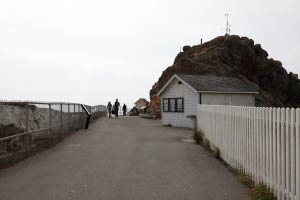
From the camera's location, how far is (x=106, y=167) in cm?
984

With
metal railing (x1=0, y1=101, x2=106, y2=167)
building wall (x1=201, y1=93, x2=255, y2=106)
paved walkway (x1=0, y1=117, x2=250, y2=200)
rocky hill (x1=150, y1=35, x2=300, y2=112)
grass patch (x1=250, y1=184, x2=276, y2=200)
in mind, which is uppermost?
rocky hill (x1=150, y1=35, x2=300, y2=112)

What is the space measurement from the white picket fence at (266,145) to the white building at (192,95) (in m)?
16.4

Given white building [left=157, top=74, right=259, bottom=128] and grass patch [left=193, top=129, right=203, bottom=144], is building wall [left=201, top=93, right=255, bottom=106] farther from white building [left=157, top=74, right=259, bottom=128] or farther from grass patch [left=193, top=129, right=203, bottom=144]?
grass patch [left=193, top=129, right=203, bottom=144]

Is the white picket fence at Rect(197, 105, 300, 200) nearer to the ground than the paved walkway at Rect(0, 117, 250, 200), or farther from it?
farther from it

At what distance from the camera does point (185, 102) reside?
28.2 meters

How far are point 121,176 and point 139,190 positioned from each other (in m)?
1.42

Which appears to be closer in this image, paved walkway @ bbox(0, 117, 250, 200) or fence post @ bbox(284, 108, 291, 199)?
fence post @ bbox(284, 108, 291, 199)

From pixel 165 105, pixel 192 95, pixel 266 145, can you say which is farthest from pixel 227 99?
pixel 266 145

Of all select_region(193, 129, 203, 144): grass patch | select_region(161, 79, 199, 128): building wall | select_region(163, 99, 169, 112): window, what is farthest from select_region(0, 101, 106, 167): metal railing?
select_region(163, 99, 169, 112): window

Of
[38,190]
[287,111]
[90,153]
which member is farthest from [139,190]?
[90,153]

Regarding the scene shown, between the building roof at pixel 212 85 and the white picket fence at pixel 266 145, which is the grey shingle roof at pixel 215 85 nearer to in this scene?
the building roof at pixel 212 85

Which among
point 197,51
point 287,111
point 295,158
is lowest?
point 295,158

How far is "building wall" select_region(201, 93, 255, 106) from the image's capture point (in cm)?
2719

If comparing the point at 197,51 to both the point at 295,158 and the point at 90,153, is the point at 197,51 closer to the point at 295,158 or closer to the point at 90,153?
the point at 90,153
